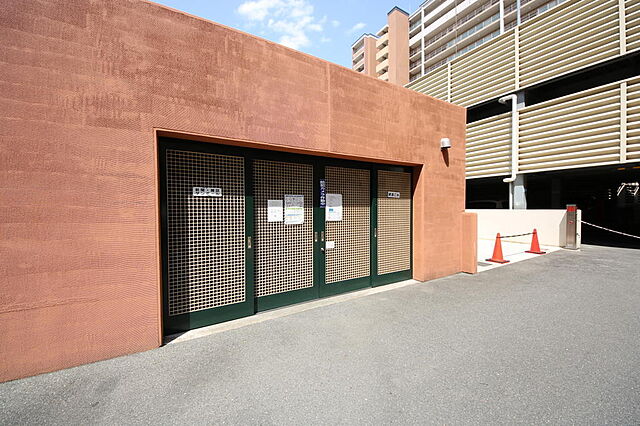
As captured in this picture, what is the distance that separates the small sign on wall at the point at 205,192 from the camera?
384cm

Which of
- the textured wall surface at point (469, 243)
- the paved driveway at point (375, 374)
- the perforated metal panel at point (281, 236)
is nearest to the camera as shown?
the paved driveway at point (375, 374)

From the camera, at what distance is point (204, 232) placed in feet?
12.8

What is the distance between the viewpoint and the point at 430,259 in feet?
20.4

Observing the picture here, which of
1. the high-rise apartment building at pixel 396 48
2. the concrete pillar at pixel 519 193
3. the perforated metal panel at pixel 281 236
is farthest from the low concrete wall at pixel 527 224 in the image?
the high-rise apartment building at pixel 396 48

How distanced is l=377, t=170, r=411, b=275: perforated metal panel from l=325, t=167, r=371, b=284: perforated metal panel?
365 millimetres

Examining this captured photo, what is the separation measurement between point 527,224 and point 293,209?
13.5m

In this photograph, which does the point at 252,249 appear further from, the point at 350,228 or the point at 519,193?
the point at 519,193

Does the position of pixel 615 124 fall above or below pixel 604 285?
above

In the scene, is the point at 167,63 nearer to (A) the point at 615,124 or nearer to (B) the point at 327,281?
(B) the point at 327,281

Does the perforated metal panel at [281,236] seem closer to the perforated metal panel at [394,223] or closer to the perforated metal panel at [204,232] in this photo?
the perforated metal panel at [204,232]

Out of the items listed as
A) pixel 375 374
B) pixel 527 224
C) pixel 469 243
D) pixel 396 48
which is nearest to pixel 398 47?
pixel 396 48

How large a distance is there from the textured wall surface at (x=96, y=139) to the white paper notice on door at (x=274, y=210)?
38.7 inches

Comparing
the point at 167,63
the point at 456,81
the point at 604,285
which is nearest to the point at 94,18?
the point at 167,63

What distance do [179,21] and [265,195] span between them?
2.60 metres
